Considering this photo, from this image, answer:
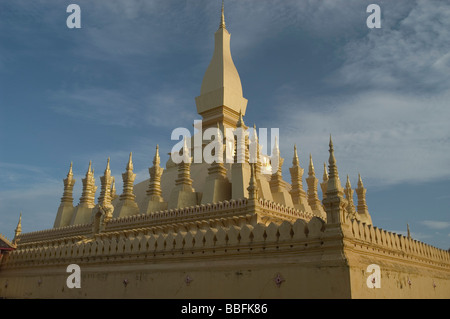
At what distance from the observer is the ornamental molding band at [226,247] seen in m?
12.3

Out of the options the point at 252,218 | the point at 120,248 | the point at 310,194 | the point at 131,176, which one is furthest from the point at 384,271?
the point at 131,176

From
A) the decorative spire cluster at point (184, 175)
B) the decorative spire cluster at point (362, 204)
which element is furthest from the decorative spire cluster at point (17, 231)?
the decorative spire cluster at point (362, 204)

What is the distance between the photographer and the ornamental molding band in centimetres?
1227

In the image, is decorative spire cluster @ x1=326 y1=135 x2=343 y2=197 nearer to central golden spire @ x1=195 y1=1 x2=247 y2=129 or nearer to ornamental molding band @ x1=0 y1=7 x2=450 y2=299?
ornamental molding band @ x1=0 y1=7 x2=450 y2=299

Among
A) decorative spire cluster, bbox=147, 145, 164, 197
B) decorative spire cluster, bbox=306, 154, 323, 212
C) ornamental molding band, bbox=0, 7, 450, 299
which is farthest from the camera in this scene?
decorative spire cluster, bbox=306, 154, 323, 212

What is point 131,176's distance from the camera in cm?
2850

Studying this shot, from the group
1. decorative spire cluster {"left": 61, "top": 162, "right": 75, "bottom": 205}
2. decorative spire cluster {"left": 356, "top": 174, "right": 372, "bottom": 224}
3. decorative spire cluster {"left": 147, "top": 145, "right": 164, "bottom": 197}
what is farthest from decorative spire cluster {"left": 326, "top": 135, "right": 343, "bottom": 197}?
decorative spire cluster {"left": 61, "top": 162, "right": 75, "bottom": 205}

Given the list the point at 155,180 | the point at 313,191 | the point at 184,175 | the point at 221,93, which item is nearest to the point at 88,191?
the point at 155,180

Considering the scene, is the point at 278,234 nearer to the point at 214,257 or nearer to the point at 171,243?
the point at 214,257

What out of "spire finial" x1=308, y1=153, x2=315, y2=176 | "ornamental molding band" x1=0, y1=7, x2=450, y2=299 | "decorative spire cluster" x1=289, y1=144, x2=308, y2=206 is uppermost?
"spire finial" x1=308, y1=153, x2=315, y2=176

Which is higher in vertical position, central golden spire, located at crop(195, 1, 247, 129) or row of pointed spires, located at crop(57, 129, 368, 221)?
central golden spire, located at crop(195, 1, 247, 129)

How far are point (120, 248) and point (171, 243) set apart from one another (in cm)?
328

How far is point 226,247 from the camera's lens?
14180 millimetres

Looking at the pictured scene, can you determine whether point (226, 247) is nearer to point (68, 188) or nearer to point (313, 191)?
point (313, 191)
